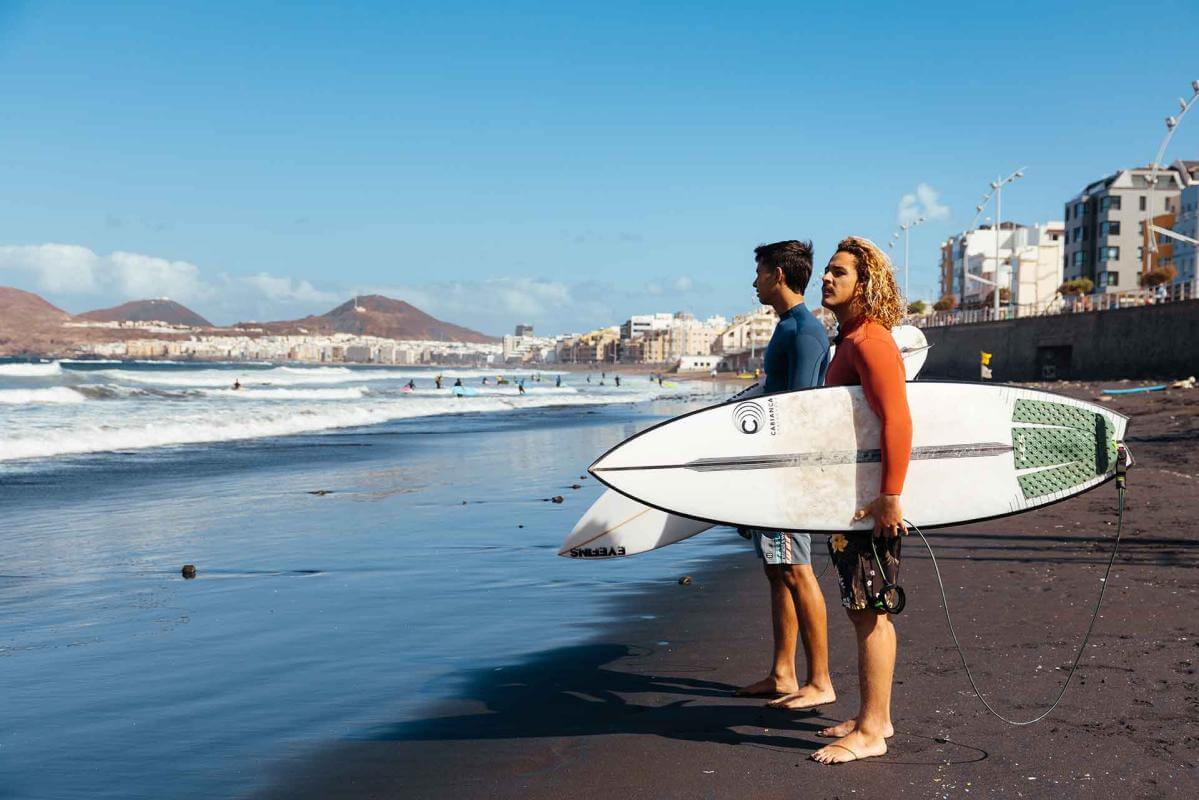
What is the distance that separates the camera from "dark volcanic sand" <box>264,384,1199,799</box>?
3.61 metres

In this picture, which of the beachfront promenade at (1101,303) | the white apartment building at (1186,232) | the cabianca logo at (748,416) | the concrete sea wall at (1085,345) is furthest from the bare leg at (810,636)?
the white apartment building at (1186,232)

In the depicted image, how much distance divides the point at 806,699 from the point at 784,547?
65cm

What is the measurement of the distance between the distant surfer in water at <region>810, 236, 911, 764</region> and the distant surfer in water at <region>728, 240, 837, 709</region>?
0.46m

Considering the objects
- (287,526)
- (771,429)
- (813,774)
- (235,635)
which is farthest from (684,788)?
(287,526)

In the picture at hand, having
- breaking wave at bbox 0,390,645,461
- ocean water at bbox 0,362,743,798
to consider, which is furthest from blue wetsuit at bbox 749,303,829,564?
breaking wave at bbox 0,390,645,461

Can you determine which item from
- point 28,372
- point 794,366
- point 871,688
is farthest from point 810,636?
point 28,372

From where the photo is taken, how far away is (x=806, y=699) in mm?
4453

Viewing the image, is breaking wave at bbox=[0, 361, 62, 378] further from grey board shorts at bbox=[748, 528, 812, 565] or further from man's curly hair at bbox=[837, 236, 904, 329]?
man's curly hair at bbox=[837, 236, 904, 329]

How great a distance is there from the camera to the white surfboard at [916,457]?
415 centimetres

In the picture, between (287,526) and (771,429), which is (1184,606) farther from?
(287,526)

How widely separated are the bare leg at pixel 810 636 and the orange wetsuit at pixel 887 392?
808 mm

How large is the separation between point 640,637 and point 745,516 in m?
1.86

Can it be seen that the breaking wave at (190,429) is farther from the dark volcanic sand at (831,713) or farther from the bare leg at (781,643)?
the bare leg at (781,643)

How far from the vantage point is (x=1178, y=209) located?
246 feet
